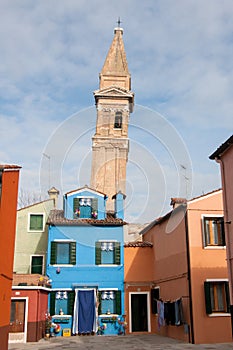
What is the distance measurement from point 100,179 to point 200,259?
20.9 m

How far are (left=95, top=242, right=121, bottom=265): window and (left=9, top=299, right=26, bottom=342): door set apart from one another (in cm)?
459

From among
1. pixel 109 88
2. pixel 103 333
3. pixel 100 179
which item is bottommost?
pixel 103 333

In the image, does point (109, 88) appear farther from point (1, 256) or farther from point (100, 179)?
point (1, 256)

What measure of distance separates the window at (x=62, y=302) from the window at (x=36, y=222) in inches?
174

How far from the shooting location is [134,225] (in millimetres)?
34219

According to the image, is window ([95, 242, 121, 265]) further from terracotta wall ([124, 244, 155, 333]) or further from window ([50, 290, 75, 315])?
window ([50, 290, 75, 315])

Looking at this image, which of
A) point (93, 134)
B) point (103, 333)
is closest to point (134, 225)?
point (93, 134)

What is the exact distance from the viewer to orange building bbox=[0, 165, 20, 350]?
10500mm

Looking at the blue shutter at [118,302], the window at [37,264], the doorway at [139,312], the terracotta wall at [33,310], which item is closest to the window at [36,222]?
the window at [37,264]

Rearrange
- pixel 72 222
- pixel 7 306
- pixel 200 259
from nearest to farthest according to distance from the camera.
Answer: pixel 7 306 < pixel 200 259 < pixel 72 222

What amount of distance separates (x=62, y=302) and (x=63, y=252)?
238cm

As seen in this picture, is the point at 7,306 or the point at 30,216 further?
the point at 30,216

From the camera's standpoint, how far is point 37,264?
21.5 meters

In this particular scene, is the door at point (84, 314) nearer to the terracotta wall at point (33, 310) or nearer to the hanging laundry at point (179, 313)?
the terracotta wall at point (33, 310)
